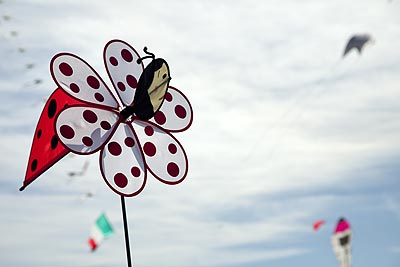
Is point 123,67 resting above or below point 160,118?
above

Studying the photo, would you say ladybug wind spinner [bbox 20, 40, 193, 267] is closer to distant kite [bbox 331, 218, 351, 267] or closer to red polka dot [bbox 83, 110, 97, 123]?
red polka dot [bbox 83, 110, 97, 123]

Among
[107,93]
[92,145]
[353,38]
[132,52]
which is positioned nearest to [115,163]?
[92,145]

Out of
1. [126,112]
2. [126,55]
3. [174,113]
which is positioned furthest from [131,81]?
[174,113]

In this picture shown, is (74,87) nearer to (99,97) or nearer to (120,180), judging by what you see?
(99,97)

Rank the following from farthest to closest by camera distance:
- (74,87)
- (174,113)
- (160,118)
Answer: (174,113), (160,118), (74,87)

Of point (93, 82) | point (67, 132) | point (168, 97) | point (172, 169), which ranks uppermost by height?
point (168, 97)

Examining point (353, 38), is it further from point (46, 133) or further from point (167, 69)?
point (46, 133)

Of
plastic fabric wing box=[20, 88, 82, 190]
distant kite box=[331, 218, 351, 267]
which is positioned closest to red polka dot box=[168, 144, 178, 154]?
plastic fabric wing box=[20, 88, 82, 190]
